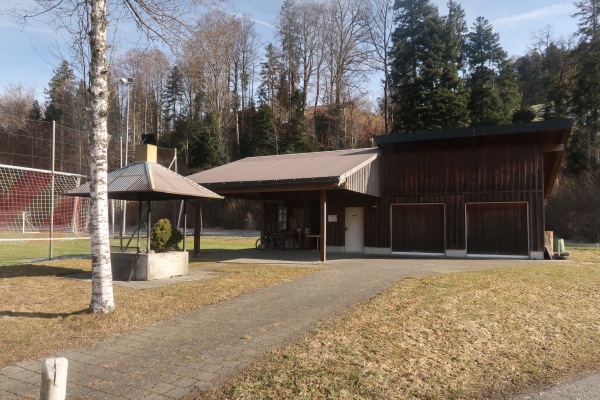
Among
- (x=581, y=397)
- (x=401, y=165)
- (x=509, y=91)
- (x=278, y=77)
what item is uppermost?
(x=278, y=77)

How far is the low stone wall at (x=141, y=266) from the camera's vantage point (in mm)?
10320

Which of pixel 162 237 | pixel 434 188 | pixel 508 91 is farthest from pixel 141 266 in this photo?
pixel 508 91

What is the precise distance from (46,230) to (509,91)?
40.9 meters

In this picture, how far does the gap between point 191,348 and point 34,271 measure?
8144mm

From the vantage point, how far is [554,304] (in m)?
7.91

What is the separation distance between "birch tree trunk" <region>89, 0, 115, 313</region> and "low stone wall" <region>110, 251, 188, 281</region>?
137 inches

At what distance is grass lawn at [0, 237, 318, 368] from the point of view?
574 cm

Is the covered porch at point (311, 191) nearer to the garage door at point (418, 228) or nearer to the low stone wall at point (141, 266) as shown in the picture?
the garage door at point (418, 228)

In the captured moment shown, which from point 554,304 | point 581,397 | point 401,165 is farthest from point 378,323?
point 401,165

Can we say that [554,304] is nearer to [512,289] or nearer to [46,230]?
[512,289]

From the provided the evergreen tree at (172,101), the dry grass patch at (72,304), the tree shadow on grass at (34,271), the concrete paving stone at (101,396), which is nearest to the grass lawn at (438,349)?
the concrete paving stone at (101,396)

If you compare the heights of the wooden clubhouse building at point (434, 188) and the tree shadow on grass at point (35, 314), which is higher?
the wooden clubhouse building at point (434, 188)

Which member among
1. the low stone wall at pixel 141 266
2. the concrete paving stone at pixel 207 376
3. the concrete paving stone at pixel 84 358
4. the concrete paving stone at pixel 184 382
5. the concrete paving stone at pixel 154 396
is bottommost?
the concrete paving stone at pixel 154 396

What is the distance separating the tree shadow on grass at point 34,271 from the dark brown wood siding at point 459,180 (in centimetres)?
1170
